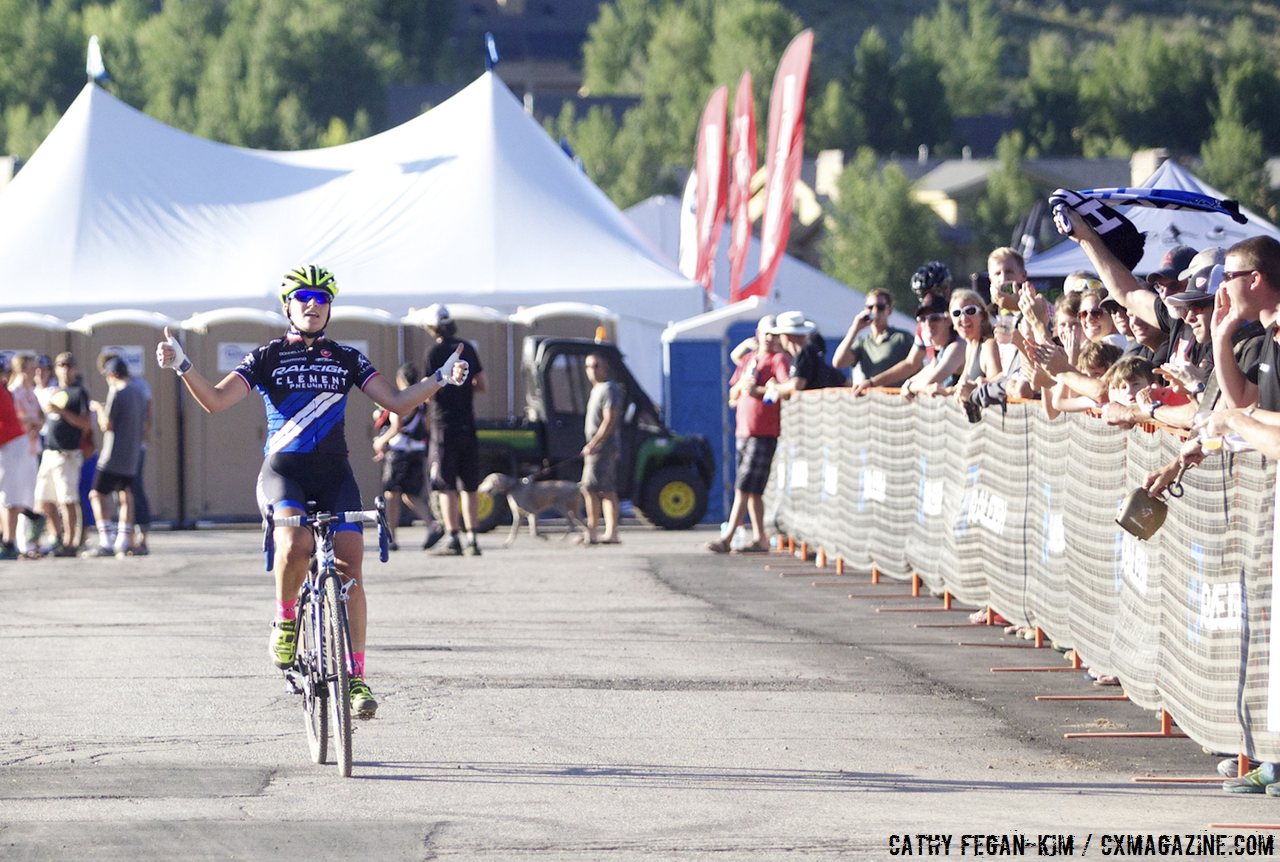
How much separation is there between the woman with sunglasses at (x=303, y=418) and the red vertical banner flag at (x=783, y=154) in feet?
68.0

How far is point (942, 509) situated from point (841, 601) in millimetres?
1120

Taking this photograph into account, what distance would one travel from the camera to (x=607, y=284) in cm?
2759

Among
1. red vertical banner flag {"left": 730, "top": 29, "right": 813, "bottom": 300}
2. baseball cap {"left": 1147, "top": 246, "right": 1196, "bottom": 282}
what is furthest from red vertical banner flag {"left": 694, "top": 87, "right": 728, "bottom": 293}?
baseball cap {"left": 1147, "top": 246, "right": 1196, "bottom": 282}

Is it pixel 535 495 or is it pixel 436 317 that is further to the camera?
pixel 535 495

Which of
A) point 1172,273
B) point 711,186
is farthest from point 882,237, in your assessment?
point 1172,273

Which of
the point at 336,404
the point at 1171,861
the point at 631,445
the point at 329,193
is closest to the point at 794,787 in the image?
the point at 1171,861

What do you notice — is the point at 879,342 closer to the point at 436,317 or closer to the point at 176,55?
the point at 436,317

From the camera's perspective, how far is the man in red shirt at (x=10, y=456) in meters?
19.3

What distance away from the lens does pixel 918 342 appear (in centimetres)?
1569

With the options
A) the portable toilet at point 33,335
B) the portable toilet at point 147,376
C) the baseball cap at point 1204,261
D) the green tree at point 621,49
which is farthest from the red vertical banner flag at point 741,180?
the green tree at point 621,49

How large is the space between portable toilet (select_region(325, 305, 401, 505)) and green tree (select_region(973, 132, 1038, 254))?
85.7 m

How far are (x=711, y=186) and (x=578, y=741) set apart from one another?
28.2m

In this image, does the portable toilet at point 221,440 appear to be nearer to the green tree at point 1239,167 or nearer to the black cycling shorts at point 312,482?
the black cycling shorts at point 312,482

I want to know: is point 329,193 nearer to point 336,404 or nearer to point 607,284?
point 607,284
